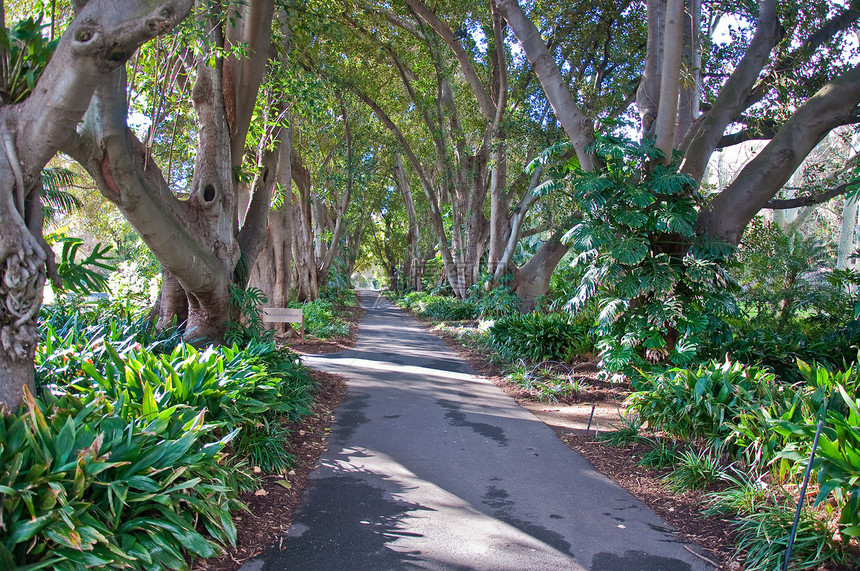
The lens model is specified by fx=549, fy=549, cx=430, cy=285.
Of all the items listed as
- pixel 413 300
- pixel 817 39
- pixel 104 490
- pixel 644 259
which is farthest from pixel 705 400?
pixel 413 300

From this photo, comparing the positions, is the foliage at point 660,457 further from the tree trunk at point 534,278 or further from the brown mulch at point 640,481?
the tree trunk at point 534,278

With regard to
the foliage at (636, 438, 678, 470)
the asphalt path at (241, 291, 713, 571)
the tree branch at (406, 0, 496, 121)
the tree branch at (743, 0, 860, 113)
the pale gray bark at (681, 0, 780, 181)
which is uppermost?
the tree branch at (406, 0, 496, 121)

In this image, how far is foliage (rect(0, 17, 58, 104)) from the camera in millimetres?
3898

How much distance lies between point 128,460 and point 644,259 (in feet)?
21.7

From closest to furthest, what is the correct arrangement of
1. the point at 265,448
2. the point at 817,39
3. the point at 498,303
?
1. the point at 265,448
2. the point at 817,39
3. the point at 498,303

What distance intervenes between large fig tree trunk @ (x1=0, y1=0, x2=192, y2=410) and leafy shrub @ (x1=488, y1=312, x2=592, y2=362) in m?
8.40

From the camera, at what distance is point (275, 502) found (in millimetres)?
4512

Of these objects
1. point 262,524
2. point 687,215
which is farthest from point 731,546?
point 687,215

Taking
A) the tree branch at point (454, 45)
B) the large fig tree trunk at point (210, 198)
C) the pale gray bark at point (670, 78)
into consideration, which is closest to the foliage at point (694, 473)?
the pale gray bark at point (670, 78)

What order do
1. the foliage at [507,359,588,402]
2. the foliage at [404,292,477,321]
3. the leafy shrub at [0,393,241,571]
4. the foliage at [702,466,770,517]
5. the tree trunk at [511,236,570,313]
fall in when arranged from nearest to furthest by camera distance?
the leafy shrub at [0,393,241,571] → the foliage at [702,466,770,517] → the foliage at [507,359,588,402] → the tree trunk at [511,236,570,313] → the foliage at [404,292,477,321]

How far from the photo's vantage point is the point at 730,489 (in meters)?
4.39

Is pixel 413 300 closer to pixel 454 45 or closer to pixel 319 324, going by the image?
pixel 319 324

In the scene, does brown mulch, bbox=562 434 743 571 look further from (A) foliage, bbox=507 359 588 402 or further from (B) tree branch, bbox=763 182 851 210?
(B) tree branch, bbox=763 182 851 210

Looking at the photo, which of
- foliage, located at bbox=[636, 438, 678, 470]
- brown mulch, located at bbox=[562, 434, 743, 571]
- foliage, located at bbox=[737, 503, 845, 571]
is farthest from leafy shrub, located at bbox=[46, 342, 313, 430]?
foliage, located at bbox=[737, 503, 845, 571]
